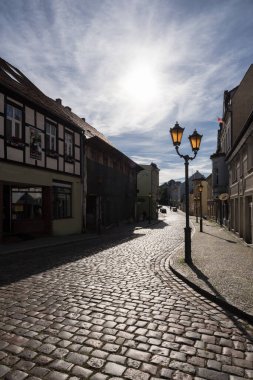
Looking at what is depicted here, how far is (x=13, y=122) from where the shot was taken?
14.1 m

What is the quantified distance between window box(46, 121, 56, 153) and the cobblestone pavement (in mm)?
10991

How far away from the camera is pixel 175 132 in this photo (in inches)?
386

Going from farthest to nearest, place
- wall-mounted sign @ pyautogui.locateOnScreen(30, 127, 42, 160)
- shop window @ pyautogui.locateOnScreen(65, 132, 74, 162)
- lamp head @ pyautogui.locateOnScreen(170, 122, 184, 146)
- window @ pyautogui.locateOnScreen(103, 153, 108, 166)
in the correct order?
window @ pyautogui.locateOnScreen(103, 153, 108, 166) → shop window @ pyautogui.locateOnScreen(65, 132, 74, 162) → wall-mounted sign @ pyautogui.locateOnScreen(30, 127, 42, 160) → lamp head @ pyautogui.locateOnScreen(170, 122, 184, 146)

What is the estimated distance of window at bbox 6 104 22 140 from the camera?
13.7m

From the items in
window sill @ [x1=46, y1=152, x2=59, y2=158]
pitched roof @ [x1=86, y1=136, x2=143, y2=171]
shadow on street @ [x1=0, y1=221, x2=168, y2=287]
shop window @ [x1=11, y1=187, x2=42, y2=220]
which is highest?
pitched roof @ [x1=86, y1=136, x2=143, y2=171]

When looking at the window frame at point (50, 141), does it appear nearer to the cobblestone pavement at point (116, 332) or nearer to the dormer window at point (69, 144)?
the dormer window at point (69, 144)

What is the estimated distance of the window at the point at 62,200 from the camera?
1769cm

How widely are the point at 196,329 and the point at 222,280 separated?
2717mm

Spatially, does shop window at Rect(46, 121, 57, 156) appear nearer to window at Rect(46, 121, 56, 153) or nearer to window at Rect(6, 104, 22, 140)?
window at Rect(46, 121, 56, 153)

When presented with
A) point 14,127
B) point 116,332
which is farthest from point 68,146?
point 116,332

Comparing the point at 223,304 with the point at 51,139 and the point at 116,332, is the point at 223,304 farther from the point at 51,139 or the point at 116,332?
the point at 51,139

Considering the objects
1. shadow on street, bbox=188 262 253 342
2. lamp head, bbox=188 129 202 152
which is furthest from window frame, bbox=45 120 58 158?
shadow on street, bbox=188 262 253 342

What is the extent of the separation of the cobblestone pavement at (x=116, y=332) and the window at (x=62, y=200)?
10896mm

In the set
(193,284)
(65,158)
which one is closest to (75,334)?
(193,284)
